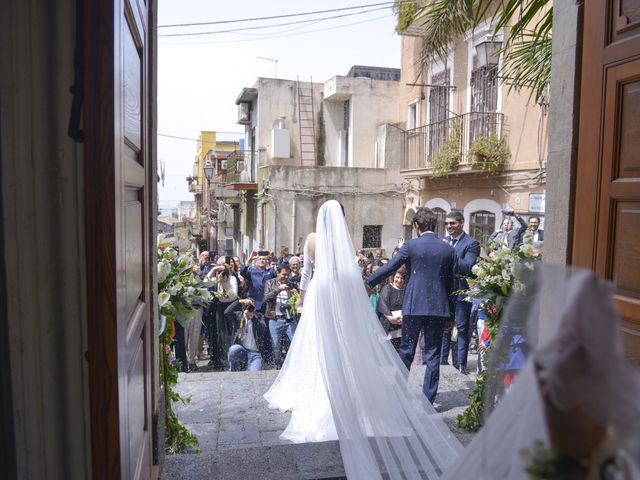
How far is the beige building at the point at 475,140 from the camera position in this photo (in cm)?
1243

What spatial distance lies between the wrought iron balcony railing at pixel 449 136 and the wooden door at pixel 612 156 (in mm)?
10837

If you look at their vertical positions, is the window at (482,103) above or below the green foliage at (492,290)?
above

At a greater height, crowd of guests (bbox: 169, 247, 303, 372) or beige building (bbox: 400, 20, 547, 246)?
beige building (bbox: 400, 20, 547, 246)

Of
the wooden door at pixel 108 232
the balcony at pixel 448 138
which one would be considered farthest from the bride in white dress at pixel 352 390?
the balcony at pixel 448 138

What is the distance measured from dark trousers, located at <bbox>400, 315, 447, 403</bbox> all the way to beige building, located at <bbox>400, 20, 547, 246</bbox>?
6.59 metres

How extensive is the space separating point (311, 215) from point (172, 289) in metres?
17.8

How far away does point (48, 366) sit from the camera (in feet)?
5.30

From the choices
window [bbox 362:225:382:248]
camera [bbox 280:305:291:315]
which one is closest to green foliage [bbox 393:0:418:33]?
camera [bbox 280:305:291:315]

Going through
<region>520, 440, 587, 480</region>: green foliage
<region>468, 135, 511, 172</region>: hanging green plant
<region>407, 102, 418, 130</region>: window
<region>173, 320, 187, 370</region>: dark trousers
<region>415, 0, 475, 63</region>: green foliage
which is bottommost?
<region>173, 320, 187, 370</region>: dark trousers

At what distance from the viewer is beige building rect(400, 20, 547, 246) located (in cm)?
1243

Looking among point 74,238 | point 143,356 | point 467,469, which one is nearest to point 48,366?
point 74,238

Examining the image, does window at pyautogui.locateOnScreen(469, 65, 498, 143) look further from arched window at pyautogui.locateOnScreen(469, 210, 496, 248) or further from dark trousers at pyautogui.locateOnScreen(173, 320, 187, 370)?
dark trousers at pyautogui.locateOnScreen(173, 320, 187, 370)

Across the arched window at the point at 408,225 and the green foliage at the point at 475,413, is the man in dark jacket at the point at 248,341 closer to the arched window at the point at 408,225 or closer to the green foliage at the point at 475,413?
the green foliage at the point at 475,413

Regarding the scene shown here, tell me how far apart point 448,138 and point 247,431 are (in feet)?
38.1
